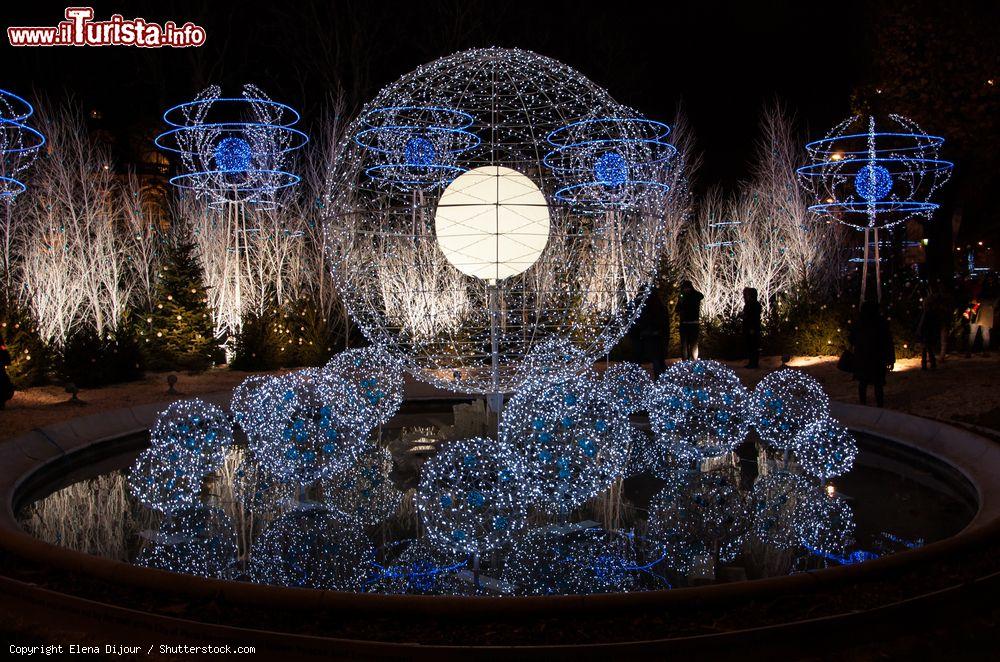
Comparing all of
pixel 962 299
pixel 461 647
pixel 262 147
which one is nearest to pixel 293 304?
pixel 262 147

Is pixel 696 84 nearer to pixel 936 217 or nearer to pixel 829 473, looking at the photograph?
pixel 936 217

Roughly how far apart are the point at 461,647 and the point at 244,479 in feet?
13.9

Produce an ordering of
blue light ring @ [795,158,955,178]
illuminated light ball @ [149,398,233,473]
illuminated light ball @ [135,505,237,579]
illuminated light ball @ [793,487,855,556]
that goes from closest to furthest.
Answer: illuminated light ball @ [135,505,237,579], illuminated light ball @ [793,487,855,556], illuminated light ball @ [149,398,233,473], blue light ring @ [795,158,955,178]

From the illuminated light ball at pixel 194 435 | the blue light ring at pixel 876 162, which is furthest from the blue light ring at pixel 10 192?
the blue light ring at pixel 876 162

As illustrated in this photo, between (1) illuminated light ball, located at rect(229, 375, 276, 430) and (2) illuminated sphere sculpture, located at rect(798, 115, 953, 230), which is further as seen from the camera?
(2) illuminated sphere sculpture, located at rect(798, 115, 953, 230)

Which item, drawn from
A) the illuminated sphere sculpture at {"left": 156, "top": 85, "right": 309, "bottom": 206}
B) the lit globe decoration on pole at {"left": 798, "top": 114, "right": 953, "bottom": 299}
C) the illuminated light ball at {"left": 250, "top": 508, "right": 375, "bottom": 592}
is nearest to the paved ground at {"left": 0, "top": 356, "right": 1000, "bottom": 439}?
the lit globe decoration on pole at {"left": 798, "top": 114, "right": 953, "bottom": 299}

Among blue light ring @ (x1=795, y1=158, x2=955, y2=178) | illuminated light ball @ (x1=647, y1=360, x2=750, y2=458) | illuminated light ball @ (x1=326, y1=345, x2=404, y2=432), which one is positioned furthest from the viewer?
blue light ring @ (x1=795, y1=158, x2=955, y2=178)

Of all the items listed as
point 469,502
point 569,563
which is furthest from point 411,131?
point 569,563

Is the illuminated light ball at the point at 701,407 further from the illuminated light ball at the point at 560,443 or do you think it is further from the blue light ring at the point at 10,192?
the blue light ring at the point at 10,192

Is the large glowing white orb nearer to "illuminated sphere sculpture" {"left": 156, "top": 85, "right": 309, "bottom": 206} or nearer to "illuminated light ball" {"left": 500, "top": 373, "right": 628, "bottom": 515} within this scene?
"illuminated light ball" {"left": 500, "top": 373, "right": 628, "bottom": 515}

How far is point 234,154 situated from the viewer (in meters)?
15.2

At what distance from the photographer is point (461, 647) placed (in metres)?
3.66

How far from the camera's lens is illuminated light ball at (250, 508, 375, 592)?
16.4 feet

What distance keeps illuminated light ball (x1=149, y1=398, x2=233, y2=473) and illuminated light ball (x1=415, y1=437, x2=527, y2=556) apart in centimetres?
217
